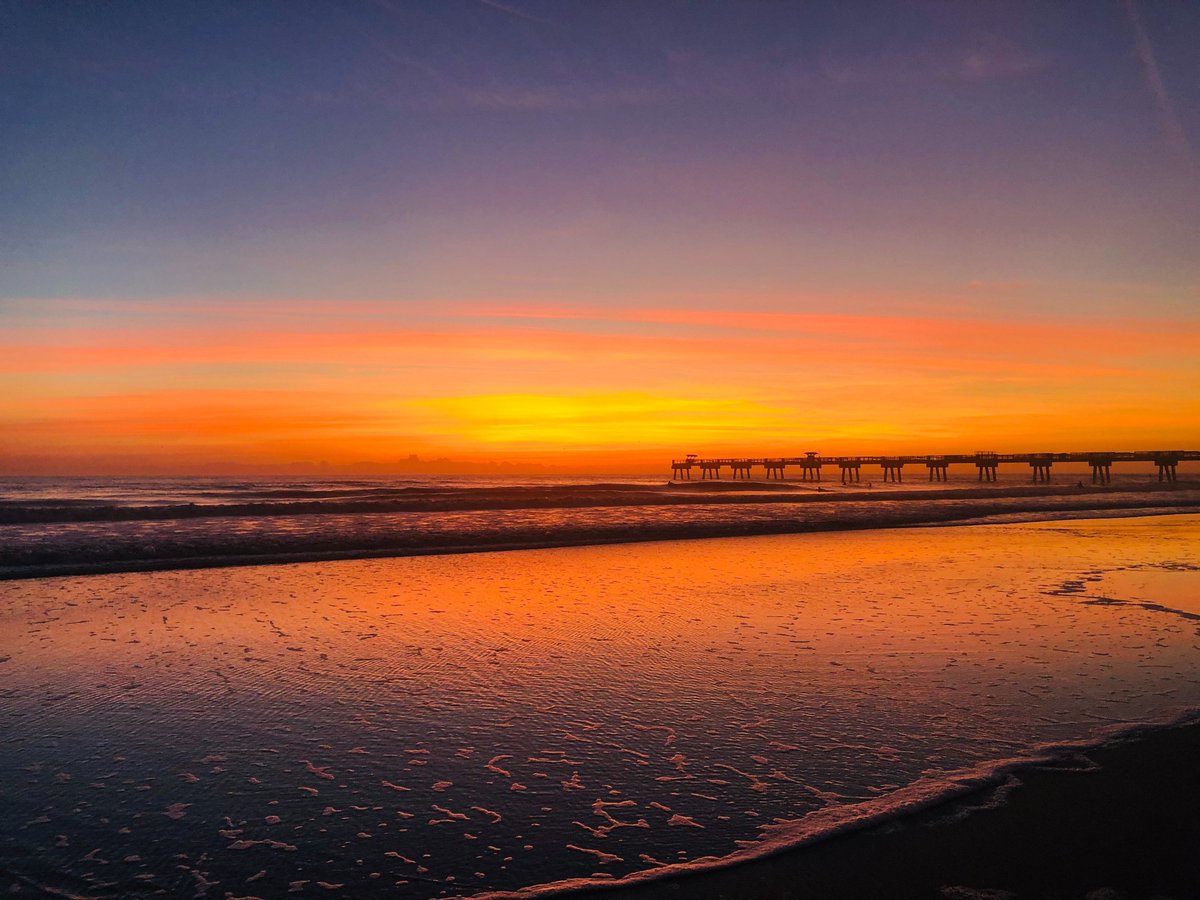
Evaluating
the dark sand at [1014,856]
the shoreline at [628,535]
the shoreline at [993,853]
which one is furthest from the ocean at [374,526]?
the dark sand at [1014,856]

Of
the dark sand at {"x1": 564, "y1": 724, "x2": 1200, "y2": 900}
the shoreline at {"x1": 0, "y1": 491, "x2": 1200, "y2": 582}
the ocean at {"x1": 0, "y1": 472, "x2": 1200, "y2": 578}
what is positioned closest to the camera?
the dark sand at {"x1": 564, "y1": 724, "x2": 1200, "y2": 900}

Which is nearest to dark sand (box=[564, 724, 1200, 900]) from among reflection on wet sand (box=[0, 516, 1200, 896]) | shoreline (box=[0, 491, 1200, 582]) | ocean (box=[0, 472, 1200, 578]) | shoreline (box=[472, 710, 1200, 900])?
shoreline (box=[472, 710, 1200, 900])

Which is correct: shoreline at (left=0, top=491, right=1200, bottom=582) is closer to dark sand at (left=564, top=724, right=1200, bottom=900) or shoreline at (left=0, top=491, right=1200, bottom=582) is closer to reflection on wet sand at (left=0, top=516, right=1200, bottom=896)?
reflection on wet sand at (left=0, top=516, right=1200, bottom=896)

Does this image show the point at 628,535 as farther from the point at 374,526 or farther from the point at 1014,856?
the point at 1014,856

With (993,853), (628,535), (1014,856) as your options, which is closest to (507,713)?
(993,853)

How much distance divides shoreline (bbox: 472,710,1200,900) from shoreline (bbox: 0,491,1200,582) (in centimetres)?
1981

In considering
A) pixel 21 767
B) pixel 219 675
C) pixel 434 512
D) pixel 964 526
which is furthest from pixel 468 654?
pixel 434 512

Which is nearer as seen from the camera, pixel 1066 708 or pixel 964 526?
pixel 1066 708

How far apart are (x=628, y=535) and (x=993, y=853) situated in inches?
1017

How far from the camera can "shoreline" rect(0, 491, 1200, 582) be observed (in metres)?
20.8

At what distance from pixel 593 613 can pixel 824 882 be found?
9.14 m

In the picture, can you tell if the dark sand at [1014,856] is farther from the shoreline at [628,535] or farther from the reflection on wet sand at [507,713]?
the shoreline at [628,535]

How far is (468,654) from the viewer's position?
34.2 feet

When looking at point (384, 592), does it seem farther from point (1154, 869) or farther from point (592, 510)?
point (592, 510)
